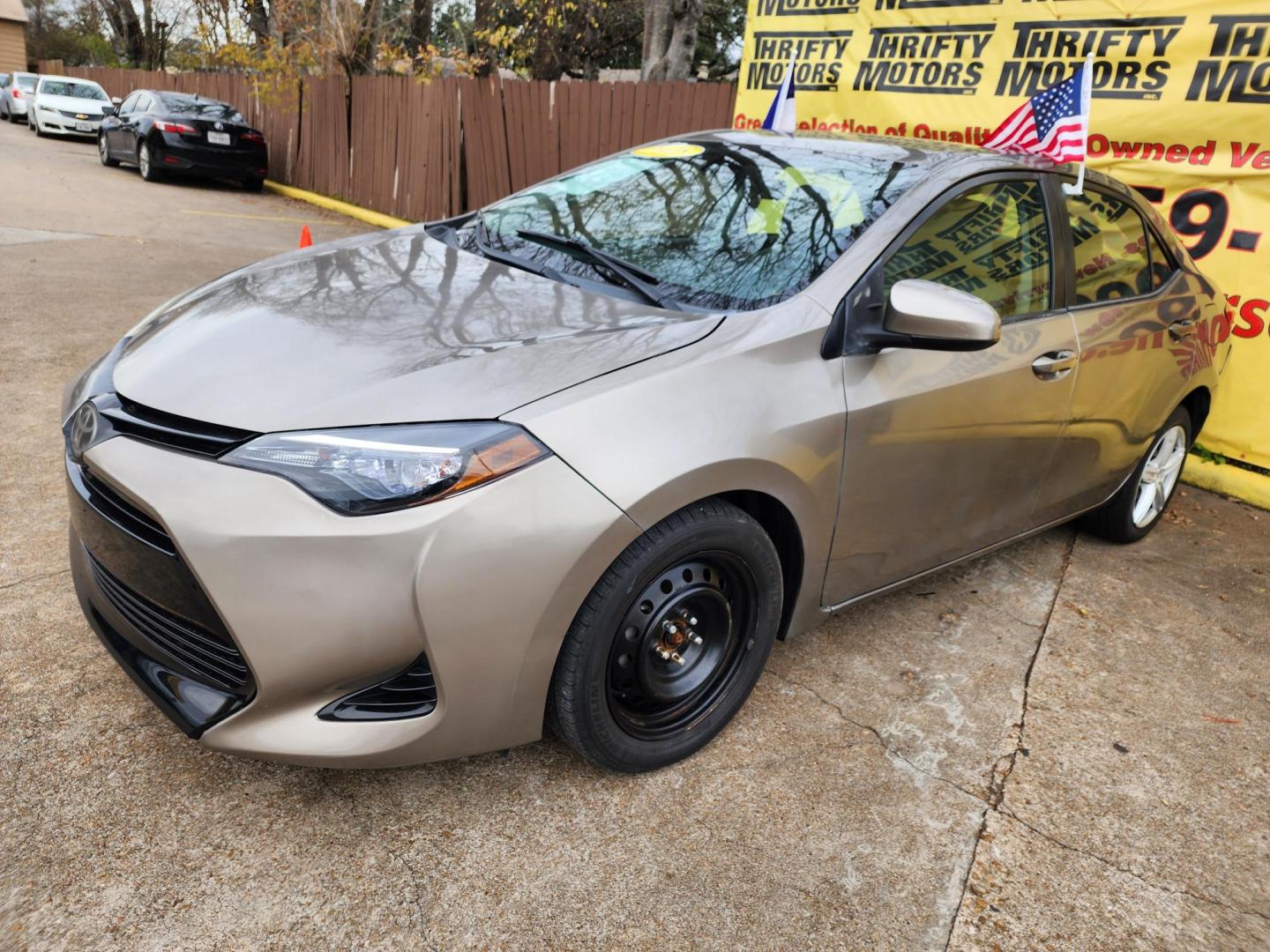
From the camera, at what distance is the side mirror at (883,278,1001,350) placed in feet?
8.01

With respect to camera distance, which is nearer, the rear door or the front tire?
the front tire

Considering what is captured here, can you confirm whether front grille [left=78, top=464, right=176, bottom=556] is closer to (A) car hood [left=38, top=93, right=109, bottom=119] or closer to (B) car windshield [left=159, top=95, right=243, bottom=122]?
(B) car windshield [left=159, top=95, right=243, bottom=122]

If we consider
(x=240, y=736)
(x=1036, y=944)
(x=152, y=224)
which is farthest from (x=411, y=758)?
(x=152, y=224)

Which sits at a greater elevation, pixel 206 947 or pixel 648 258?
pixel 648 258

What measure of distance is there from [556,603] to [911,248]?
59.9 inches

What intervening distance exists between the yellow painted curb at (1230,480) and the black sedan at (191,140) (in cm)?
1365

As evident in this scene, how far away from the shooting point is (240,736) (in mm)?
2020

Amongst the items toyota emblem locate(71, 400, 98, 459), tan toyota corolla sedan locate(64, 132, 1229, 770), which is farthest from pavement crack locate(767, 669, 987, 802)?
toyota emblem locate(71, 400, 98, 459)

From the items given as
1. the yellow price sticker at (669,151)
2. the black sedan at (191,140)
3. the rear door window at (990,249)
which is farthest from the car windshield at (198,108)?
the rear door window at (990,249)

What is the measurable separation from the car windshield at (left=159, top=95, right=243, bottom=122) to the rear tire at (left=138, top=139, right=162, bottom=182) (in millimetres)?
668

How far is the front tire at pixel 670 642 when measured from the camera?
7.09 feet

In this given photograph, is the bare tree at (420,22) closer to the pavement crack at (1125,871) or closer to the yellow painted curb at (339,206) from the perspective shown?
the yellow painted curb at (339,206)

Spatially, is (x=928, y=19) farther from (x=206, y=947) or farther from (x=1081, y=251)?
(x=206, y=947)

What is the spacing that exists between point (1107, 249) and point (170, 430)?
125 inches
